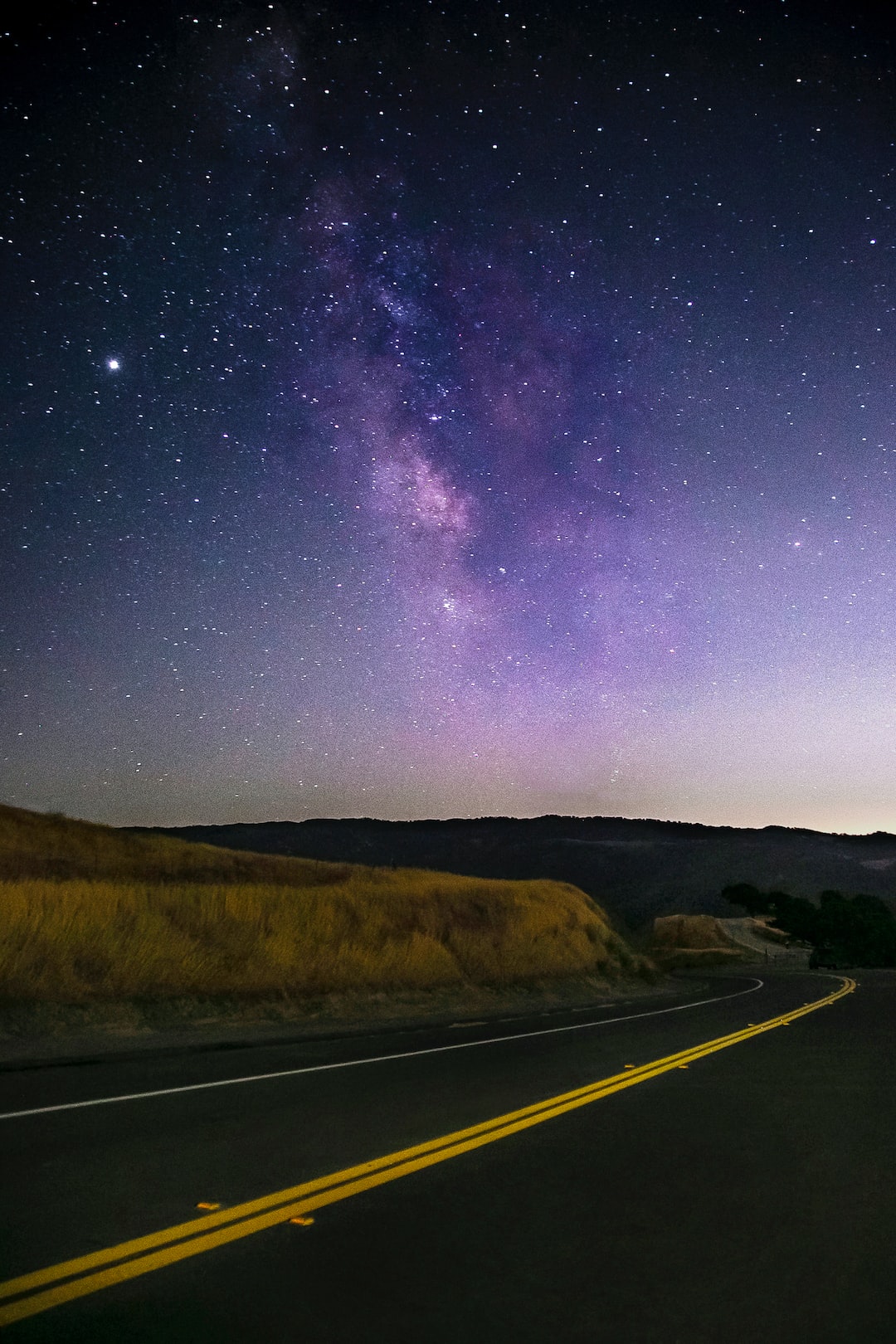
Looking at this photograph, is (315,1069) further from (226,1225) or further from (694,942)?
(694,942)

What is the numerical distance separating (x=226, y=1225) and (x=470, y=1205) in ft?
4.70

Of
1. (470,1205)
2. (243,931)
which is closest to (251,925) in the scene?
(243,931)

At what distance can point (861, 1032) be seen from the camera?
18.9 meters

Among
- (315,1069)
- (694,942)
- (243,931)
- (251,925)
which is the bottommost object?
(694,942)

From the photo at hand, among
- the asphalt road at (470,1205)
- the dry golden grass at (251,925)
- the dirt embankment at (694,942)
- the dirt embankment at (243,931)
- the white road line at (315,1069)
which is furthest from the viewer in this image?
the dirt embankment at (694,942)

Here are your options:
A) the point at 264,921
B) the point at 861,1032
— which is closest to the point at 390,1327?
the point at 861,1032

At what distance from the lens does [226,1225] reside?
5.54 metres

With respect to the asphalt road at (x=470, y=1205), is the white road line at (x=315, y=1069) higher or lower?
lower

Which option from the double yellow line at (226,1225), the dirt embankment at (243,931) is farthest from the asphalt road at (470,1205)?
the dirt embankment at (243,931)

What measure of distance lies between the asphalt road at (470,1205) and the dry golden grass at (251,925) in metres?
7.63

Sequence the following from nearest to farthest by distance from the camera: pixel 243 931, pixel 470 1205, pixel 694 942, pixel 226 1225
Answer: pixel 226 1225, pixel 470 1205, pixel 243 931, pixel 694 942

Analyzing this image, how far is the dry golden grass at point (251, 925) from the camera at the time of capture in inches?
754

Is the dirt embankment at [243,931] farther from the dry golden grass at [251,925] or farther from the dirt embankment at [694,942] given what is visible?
the dirt embankment at [694,942]

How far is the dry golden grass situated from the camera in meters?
19.2
